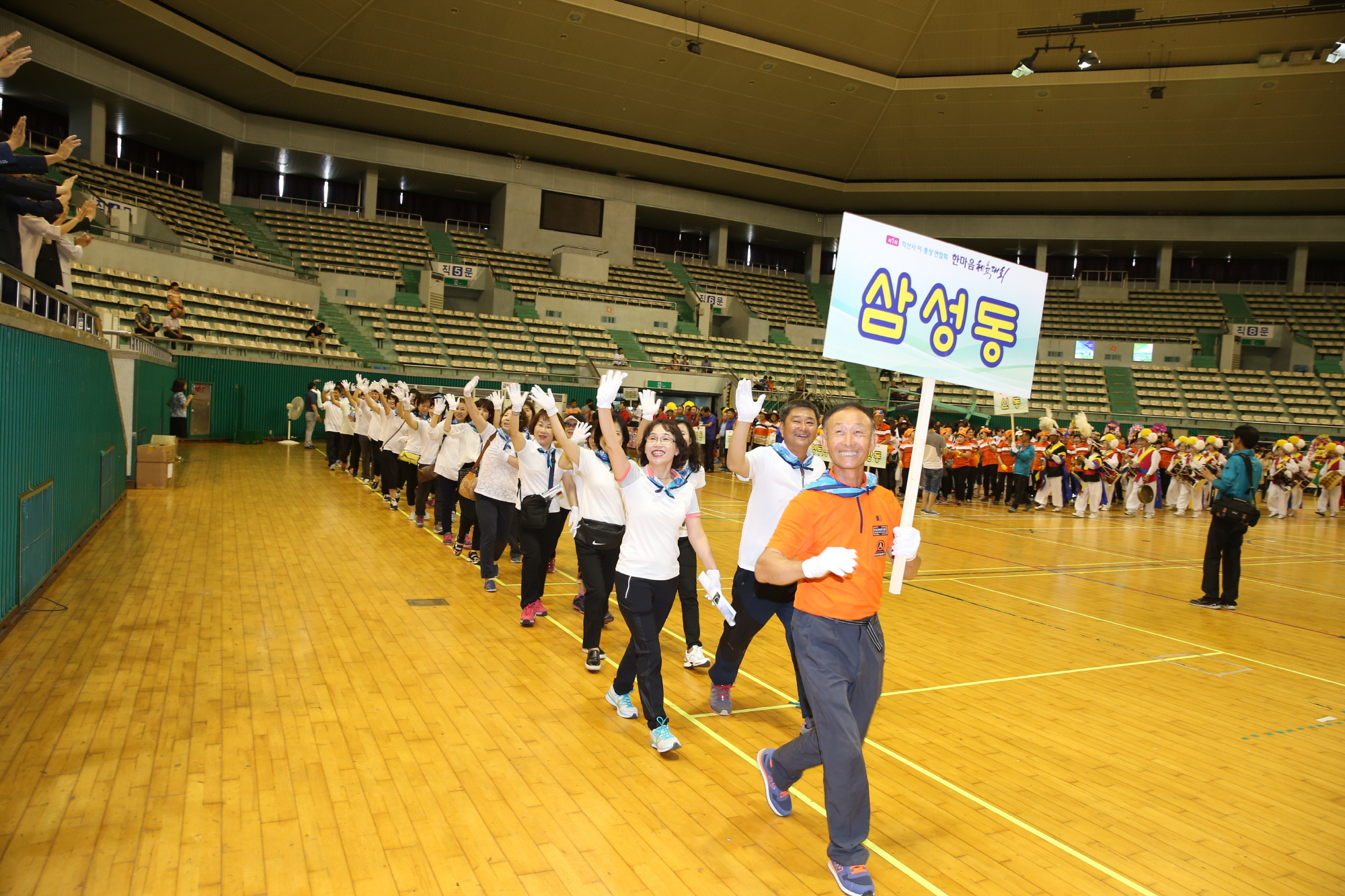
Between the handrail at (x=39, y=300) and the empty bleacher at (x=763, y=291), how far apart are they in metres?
31.5

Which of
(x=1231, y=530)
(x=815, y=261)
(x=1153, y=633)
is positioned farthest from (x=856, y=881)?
(x=815, y=261)

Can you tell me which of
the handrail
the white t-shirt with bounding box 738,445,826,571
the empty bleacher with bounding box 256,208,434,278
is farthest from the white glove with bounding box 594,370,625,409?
the empty bleacher with bounding box 256,208,434,278

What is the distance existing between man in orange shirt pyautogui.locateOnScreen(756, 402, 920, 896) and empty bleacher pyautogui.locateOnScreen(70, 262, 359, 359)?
20731 millimetres

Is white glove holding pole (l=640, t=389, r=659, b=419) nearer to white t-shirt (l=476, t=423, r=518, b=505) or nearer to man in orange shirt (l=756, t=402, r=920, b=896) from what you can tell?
man in orange shirt (l=756, t=402, r=920, b=896)

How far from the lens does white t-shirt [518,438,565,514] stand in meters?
6.86

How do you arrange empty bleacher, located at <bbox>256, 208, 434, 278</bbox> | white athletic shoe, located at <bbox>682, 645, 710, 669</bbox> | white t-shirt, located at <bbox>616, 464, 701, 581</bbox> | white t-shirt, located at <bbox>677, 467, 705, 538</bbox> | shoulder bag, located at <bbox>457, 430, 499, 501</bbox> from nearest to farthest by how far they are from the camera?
1. white t-shirt, located at <bbox>616, 464, 701, 581</bbox>
2. white t-shirt, located at <bbox>677, 467, 705, 538</bbox>
3. white athletic shoe, located at <bbox>682, 645, 710, 669</bbox>
4. shoulder bag, located at <bbox>457, 430, 499, 501</bbox>
5. empty bleacher, located at <bbox>256, 208, 434, 278</bbox>

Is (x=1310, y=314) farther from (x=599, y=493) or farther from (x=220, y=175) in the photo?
(x=220, y=175)

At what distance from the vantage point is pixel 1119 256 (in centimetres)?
4203

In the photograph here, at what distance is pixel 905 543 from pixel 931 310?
1.11 m

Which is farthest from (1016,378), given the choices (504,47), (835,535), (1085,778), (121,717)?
(504,47)

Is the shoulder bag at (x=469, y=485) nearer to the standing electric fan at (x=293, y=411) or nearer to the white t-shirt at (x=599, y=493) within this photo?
the white t-shirt at (x=599, y=493)

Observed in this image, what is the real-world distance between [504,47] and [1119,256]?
31.2 meters

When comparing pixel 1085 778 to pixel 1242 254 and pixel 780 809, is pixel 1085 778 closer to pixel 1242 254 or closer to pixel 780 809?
pixel 780 809

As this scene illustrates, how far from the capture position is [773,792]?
3.88 meters
